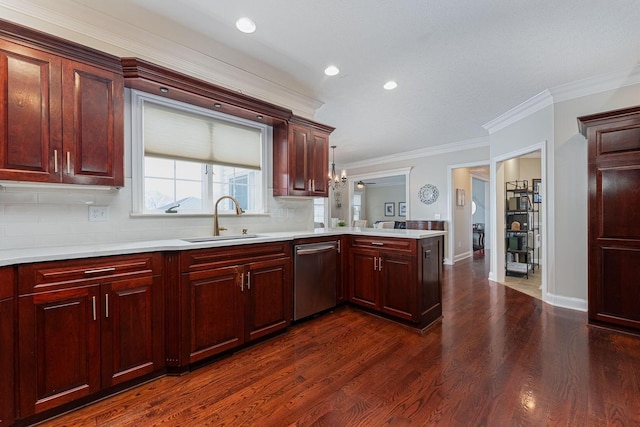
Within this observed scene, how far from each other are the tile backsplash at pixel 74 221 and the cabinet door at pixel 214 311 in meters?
0.71

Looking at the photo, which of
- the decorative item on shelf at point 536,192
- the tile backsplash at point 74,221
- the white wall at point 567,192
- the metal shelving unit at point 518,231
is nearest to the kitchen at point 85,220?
the tile backsplash at point 74,221

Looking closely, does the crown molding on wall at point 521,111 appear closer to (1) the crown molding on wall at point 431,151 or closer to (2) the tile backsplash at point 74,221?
(1) the crown molding on wall at point 431,151

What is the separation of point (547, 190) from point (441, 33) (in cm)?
250

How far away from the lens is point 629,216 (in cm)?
258

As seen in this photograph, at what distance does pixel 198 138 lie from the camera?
9.00ft

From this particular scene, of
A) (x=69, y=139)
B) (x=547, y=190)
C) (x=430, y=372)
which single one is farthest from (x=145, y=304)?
(x=547, y=190)

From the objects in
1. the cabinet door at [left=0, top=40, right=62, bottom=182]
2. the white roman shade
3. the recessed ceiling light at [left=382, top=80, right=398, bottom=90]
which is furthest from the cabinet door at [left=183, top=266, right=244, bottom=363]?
the recessed ceiling light at [left=382, top=80, right=398, bottom=90]

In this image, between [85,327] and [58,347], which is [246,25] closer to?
[85,327]

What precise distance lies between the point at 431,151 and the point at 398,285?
464 centimetres

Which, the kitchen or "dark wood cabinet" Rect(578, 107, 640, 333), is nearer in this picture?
the kitchen

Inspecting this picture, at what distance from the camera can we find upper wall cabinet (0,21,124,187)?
1.60 metres

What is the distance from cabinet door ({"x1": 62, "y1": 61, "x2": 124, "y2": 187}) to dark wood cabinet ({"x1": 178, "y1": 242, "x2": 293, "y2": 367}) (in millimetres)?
817

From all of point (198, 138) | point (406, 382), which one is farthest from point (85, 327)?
point (406, 382)

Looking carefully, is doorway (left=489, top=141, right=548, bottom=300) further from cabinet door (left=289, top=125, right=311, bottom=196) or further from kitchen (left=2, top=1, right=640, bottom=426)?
cabinet door (left=289, top=125, right=311, bottom=196)
